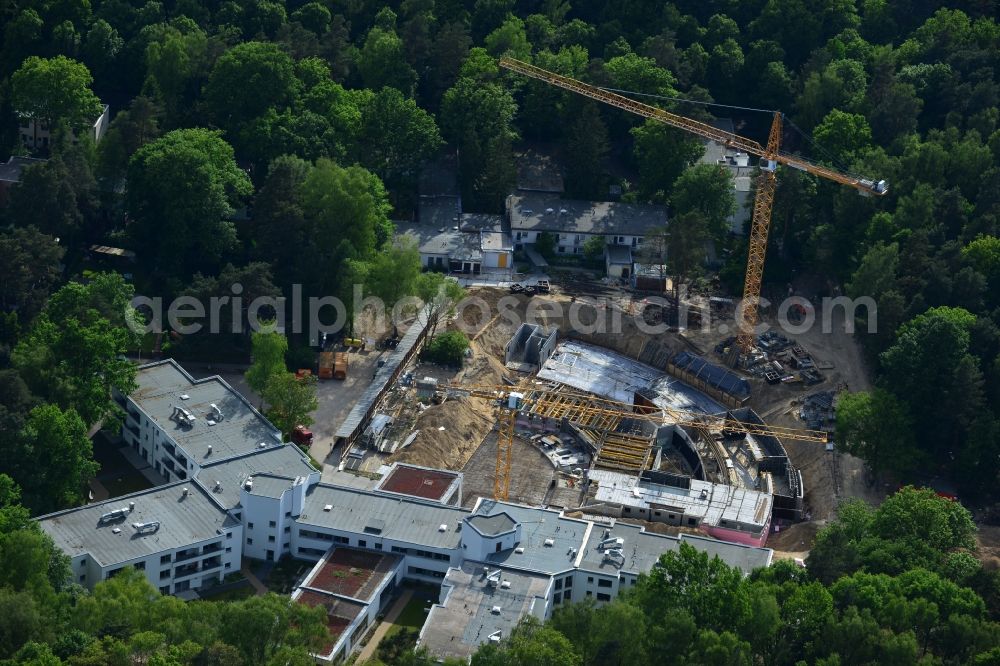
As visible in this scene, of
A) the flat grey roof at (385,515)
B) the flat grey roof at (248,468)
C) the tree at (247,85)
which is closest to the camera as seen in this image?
the flat grey roof at (385,515)

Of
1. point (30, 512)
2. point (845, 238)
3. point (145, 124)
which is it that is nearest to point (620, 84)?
point (845, 238)

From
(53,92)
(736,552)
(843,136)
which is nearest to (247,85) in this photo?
(53,92)

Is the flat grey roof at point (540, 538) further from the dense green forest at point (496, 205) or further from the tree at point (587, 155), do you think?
the tree at point (587, 155)

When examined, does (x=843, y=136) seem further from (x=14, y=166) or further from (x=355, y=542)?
(x=14, y=166)

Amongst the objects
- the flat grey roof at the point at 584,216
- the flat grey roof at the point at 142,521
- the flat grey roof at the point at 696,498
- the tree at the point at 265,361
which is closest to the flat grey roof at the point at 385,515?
the flat grey roof at the point at 142,521

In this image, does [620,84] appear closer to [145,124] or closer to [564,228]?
[564,228]

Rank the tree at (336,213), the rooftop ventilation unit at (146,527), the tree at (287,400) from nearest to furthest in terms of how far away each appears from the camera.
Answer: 1. the rooftop ventilation unit at (146,527)
2. the tree at (287,400)
3. the tree at (336,213)

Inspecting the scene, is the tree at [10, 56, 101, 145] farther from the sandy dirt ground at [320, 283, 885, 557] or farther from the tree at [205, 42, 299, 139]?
the sandy dirt ground at [320, 283, 885, 557]

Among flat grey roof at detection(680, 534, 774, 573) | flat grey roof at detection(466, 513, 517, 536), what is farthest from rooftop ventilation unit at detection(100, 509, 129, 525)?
flat grey roof at detection(680, 534, 774, 573)
